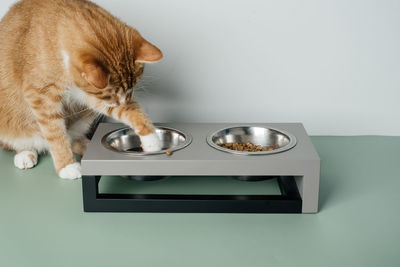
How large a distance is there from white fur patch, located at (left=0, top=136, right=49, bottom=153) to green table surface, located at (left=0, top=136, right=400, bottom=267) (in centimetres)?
14

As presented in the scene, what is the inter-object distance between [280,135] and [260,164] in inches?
11.5

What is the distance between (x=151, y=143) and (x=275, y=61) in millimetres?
705

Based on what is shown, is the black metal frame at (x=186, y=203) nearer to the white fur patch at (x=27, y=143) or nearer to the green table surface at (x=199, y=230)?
the green table surface at (x=199, y=230)

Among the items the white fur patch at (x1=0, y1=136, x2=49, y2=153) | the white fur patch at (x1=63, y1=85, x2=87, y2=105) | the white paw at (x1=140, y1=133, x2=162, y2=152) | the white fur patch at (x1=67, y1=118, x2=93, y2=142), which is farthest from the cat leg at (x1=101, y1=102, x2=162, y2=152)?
the white fur patch at (x1=0, y1=136, x2=49, y2=153)

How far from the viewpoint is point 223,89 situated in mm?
2055

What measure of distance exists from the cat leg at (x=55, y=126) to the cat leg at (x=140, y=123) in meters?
0.18

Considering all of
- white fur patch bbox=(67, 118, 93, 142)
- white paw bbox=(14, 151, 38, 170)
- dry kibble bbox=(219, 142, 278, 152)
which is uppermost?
dry kibble bbox=(219, 142, 278, 152)

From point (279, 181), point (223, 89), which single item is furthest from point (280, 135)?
point (223, 89)

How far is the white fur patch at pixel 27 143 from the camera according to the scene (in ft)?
6.08

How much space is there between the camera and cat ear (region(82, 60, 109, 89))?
Answer: 1.34m

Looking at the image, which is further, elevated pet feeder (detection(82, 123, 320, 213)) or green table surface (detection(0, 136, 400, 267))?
elevated pet feeder (detection(82, 123, 320, 213))

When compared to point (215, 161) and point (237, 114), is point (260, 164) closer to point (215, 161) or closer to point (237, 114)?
point (215, 161)

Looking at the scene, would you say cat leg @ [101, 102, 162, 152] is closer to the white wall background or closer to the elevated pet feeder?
the elevated pet feeder

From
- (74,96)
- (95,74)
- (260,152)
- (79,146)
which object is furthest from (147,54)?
(79,146)
